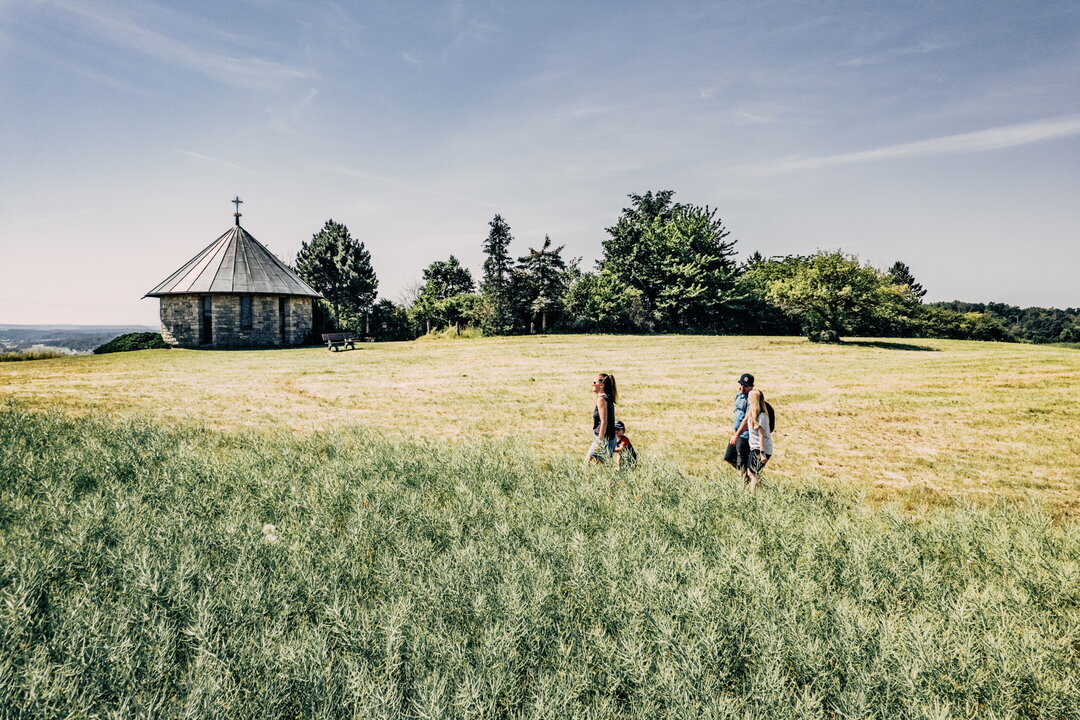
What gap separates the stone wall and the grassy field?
7.06 meters

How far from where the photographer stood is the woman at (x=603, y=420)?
736cm

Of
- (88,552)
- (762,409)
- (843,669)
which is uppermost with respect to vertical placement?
(762,409)

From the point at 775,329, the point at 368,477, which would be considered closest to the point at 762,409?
the point at 368,477

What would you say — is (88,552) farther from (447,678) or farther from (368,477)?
(447,678)

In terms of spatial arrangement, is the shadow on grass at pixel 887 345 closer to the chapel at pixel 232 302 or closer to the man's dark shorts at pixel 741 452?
the man's dark shorts at pixel 741 452

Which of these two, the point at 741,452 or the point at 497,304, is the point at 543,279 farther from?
the point at 741,452

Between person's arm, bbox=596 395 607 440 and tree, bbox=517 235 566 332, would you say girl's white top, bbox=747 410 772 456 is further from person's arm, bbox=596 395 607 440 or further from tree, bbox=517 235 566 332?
tree, bbox=517 235 566 332

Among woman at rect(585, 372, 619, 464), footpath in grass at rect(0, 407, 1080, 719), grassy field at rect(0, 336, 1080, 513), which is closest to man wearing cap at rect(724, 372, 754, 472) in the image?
grassy field at rect(0, 336, 1080, 513)

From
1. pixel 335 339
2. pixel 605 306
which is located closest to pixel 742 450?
pixel 335 339

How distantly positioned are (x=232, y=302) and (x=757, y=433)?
33424 mm

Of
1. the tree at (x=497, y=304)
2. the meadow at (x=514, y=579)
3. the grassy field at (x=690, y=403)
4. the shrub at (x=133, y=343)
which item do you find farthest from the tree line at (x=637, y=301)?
the meadow at (x=514, y=579)

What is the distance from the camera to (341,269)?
4928 centimetres

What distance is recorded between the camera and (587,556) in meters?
4.32

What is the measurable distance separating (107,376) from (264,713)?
2062 centimetres
